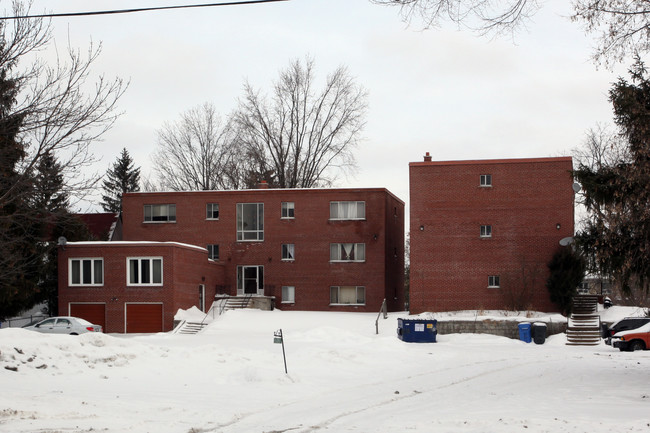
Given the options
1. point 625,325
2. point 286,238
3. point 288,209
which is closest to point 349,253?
point 286,238

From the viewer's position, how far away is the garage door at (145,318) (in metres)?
42.2

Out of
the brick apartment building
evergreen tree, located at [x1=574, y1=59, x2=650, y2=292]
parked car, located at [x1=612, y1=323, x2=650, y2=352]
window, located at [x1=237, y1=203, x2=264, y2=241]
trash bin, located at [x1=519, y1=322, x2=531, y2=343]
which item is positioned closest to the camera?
evergreen tree, located at [x1=574, y1=59, x2=650, y2=292]

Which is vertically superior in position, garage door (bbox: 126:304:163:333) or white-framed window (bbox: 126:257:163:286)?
white-framed window (bbox: 126:257:163:286)

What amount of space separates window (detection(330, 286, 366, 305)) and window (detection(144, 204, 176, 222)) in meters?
12.3

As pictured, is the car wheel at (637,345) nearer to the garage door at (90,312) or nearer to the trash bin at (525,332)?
the trash bin at (525,332)

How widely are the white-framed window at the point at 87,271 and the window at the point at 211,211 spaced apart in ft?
34.4

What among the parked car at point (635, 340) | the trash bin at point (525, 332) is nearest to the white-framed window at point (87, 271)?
the trash bin at point (525, 332)

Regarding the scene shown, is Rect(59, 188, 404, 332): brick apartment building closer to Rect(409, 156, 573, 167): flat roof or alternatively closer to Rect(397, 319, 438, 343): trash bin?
Rect(409, 156, 573, 167): flat roof

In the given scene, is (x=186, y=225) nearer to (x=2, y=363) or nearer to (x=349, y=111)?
(x=349, y=111)

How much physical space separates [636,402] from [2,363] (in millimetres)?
14616

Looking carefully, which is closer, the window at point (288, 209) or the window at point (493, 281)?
the window at point (493, 281)

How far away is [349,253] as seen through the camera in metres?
50.4

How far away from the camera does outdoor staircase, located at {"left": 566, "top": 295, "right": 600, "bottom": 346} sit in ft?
126

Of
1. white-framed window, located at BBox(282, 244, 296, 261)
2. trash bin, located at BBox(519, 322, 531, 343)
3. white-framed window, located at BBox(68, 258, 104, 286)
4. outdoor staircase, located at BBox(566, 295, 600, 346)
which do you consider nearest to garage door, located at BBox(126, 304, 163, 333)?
white-framed window, located at BBox(68, 258, 104, 286)
